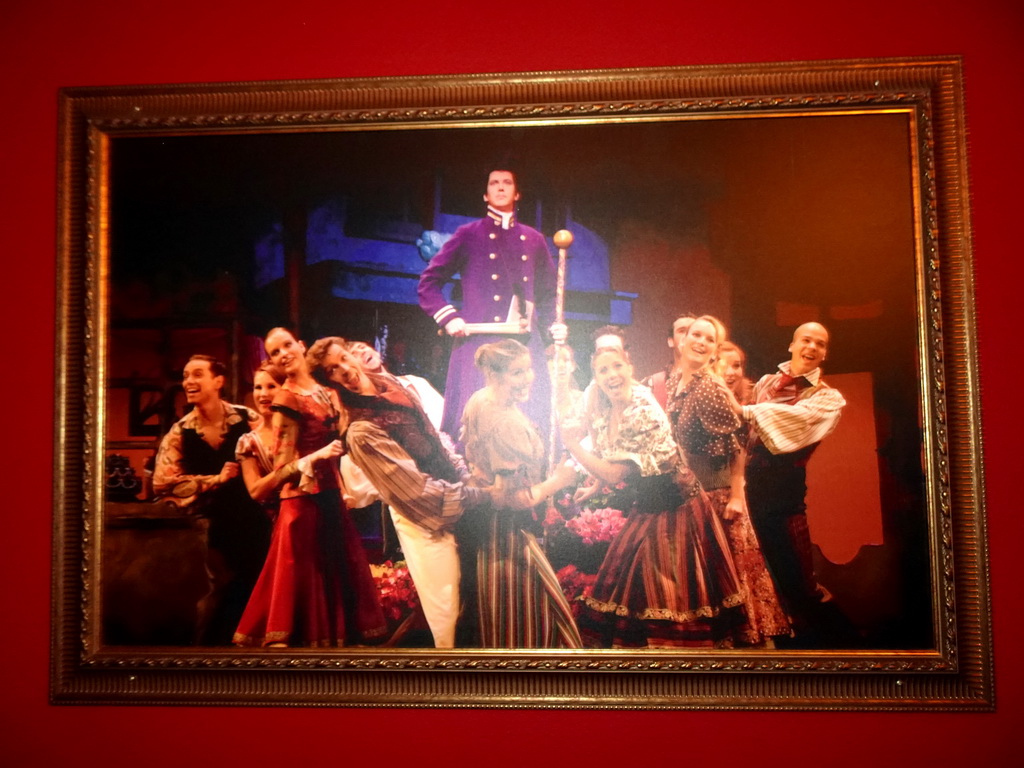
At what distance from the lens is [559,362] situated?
3057mm

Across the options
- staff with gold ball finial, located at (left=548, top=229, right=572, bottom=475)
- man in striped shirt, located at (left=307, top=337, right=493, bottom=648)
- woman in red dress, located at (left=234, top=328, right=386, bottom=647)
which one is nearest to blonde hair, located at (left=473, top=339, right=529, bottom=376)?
staff with gold ball finial, located at (left=548, top=229, right=572, bottom=475)

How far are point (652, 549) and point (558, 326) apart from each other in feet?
2.87

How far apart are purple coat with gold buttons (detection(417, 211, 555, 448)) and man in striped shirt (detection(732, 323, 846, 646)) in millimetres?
752

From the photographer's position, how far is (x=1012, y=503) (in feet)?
9.64

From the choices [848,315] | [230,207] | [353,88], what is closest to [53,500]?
[230,207]

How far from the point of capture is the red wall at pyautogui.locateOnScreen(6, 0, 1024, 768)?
2920 millimetres

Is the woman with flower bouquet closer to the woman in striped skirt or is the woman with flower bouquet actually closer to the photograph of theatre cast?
the photograph of theatre cast

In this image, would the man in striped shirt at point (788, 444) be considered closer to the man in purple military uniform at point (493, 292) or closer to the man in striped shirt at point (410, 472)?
the man in purple military uniform at point (493, 292)

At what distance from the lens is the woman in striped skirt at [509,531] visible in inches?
117

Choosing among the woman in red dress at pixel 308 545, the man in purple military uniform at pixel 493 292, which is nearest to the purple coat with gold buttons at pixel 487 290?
the man in purple military uniform at pixel 493 292

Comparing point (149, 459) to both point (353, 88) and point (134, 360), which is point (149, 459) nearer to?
point (134, 360)

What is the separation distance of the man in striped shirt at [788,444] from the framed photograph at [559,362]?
1 cm

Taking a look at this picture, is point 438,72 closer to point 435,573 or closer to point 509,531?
point 509,531

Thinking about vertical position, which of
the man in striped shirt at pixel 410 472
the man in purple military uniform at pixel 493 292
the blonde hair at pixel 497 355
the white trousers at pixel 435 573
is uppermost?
the man in purple military uniform at pixel 493 292
